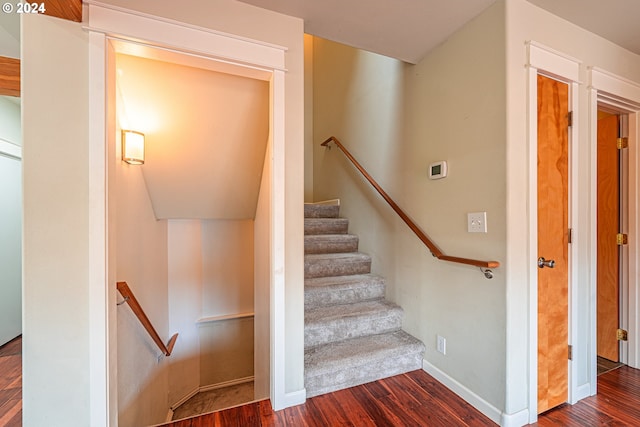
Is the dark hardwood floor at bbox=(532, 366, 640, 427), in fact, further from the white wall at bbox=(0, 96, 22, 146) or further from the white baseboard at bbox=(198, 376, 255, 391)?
the white wall at bbox=(0, 96, 22, 146)

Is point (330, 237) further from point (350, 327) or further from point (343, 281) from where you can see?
point (350, 327)

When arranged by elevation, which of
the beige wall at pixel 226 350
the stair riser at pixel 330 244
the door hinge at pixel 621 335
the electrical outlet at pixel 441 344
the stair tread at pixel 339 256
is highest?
the stair riser at pixel 330 244

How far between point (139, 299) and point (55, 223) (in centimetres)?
114

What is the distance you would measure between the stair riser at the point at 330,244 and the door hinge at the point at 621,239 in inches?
89.1

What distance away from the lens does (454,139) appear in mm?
1848

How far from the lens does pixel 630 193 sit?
7.39 ft

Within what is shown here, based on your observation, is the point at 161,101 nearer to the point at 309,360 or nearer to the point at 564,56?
the point at 309,360

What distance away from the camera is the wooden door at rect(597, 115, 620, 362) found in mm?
2361

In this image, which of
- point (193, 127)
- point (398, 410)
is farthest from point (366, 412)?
point (193, 127)

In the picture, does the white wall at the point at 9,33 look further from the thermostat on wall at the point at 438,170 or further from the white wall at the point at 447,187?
the thermostat on wall at the point at 438,170

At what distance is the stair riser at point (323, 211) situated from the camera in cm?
363

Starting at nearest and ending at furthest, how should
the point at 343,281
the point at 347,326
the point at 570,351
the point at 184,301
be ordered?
1. the point at 570,351
2. the point at 347,326
3. the point at 343,281
4. the point at 184,301

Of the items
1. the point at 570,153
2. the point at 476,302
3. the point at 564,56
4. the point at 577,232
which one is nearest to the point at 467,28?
the point at 564,56

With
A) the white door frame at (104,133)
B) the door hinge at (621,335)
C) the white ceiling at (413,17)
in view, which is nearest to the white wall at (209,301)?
the white door frame at (104,133)
